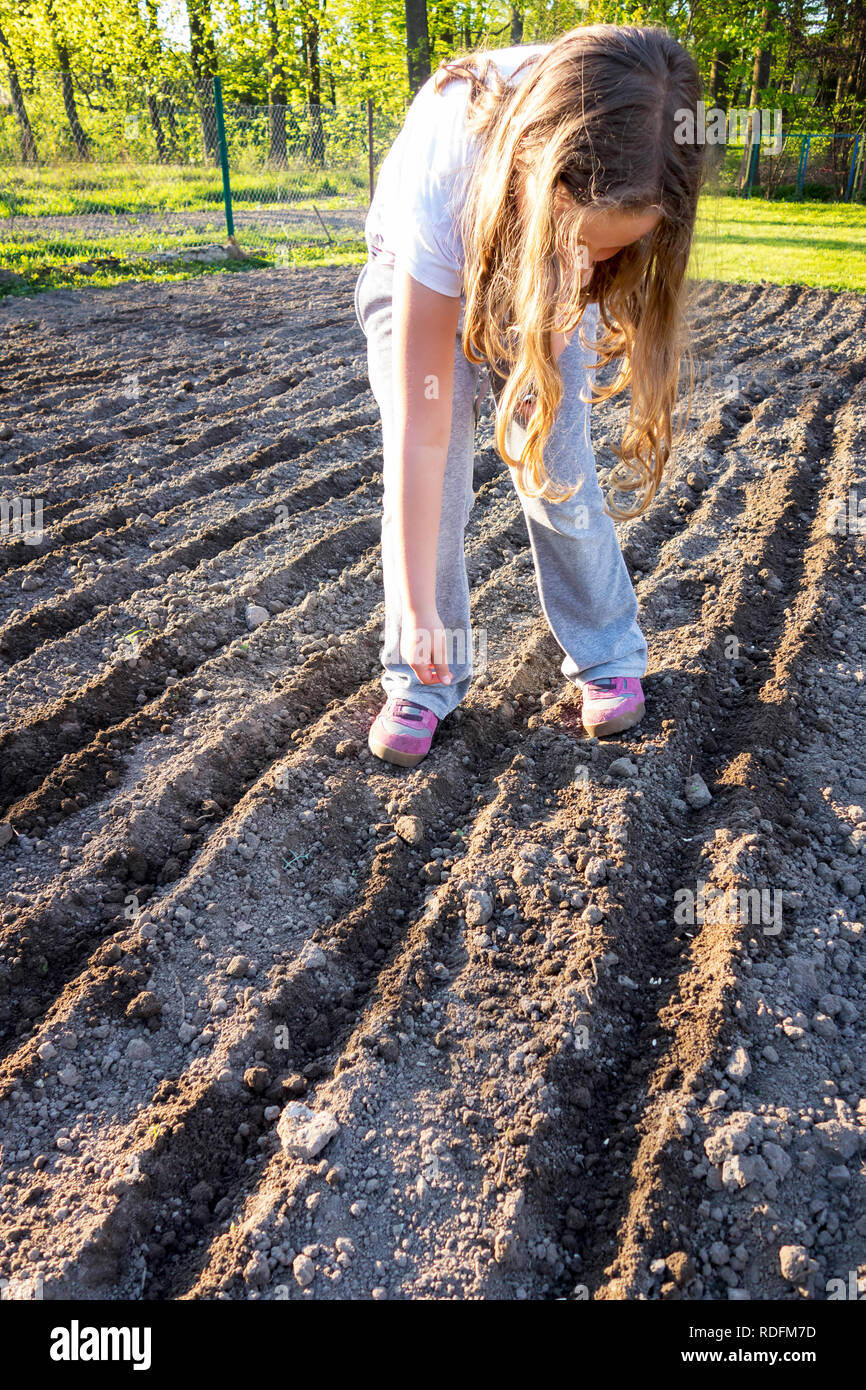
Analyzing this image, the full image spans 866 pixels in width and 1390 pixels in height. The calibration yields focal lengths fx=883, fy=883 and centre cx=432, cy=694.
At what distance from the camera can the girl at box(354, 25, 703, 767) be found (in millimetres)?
1541

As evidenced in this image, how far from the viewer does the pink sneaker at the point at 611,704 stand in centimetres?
252

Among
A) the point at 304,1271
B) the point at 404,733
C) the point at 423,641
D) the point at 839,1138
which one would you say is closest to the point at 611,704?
the point at 404,733

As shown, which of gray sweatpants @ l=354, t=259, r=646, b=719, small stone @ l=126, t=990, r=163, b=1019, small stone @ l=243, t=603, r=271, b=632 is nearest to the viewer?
small stone @ l=126, t=990, r=163, b=1019

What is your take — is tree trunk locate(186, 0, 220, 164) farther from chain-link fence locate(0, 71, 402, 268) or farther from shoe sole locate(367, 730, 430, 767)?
shoe sole locate(367, 730, 430, 767)

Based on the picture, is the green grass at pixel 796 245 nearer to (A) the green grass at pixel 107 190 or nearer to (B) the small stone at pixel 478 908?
(B) the small stone at pixel 478 908

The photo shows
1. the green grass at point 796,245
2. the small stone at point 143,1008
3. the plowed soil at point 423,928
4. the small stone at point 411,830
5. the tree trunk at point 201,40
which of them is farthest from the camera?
the tree trunk at point 201,40

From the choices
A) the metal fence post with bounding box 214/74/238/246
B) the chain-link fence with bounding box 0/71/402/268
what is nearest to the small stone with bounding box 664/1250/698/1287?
the chain-link fence with bounding box 0/71/402/268

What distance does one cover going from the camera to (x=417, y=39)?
12617mm

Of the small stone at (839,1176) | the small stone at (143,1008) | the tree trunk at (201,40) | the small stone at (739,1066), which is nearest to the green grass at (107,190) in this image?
the tree trunk at (201,40)

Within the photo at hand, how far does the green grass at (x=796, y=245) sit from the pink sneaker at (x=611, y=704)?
394 centimetres

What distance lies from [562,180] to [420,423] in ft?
1.68

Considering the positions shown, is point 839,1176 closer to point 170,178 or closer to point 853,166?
point 170,178

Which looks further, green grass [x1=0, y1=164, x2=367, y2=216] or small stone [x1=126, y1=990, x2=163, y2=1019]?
green grass [x1=0, y1=164, x2=367, y2=216]

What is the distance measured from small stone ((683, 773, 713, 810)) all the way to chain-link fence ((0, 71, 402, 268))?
890cm
